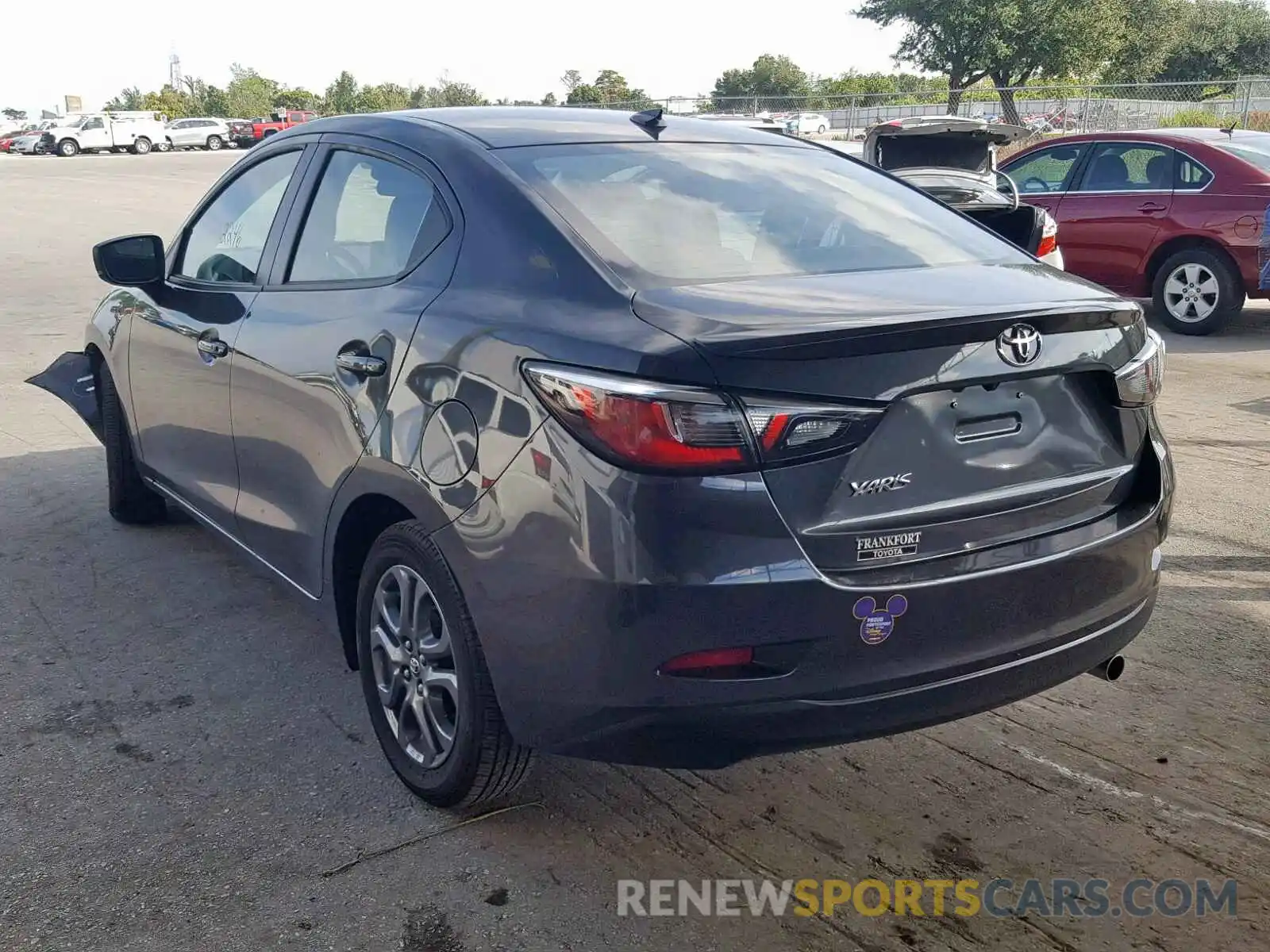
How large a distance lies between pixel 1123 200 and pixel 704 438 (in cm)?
947

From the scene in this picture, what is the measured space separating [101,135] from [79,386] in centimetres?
5543

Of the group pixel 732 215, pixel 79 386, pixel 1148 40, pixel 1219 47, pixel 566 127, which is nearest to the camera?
pixel 732 215

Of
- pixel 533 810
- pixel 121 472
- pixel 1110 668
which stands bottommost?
pixel 533 810

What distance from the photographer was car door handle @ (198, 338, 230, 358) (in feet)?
13.3

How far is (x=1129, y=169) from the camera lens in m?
10.8

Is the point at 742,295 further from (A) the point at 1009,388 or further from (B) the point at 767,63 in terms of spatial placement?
(B) the point at 767,63

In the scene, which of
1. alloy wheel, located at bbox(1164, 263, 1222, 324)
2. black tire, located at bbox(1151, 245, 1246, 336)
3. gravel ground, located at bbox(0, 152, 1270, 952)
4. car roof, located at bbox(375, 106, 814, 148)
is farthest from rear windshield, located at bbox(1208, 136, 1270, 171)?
car roof, located at bbox(375, 106, 814, 148)

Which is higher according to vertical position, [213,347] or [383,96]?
[383,96]

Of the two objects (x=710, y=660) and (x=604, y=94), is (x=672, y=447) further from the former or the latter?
(x=604, y=94)

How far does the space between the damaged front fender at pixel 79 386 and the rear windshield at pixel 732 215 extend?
10.3 feet

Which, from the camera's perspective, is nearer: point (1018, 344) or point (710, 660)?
point (710, 660)

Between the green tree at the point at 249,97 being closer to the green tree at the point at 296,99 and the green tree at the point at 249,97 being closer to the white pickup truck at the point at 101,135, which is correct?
the green tree at the point at 296,99

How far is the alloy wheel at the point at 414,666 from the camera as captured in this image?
313 centimetres

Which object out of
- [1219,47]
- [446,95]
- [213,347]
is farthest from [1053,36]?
[213,347]
